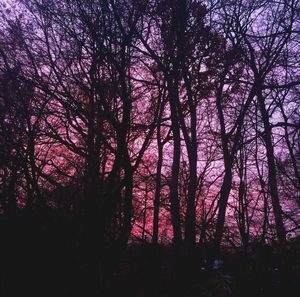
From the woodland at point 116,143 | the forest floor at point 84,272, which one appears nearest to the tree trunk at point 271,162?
the woodland at point 116,143

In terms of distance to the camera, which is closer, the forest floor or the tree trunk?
the forest floor

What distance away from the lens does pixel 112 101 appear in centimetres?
1517

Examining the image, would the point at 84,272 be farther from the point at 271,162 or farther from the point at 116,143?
the point at 271,162

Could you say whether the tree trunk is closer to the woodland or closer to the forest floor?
the woodland

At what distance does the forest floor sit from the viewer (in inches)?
394

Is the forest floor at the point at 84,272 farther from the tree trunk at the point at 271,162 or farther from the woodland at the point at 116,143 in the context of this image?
the tree trunk at the point at 271,162

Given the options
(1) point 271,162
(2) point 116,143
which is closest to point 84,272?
(2) point 116,143

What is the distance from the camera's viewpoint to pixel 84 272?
35.1 ft

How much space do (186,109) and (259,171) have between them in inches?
424

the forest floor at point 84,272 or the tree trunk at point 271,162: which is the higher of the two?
the tree trunk at point 271,162

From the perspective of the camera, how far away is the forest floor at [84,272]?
32.8 feet

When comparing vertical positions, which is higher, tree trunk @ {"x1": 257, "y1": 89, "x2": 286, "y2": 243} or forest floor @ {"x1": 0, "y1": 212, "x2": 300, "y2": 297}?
tree trunk @ {"x1": 257, "y1": 89, "x2": 286, "y2": 243}

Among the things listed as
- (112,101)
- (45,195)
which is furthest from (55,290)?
(112,101)

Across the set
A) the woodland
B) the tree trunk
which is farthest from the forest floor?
the tree trunk
